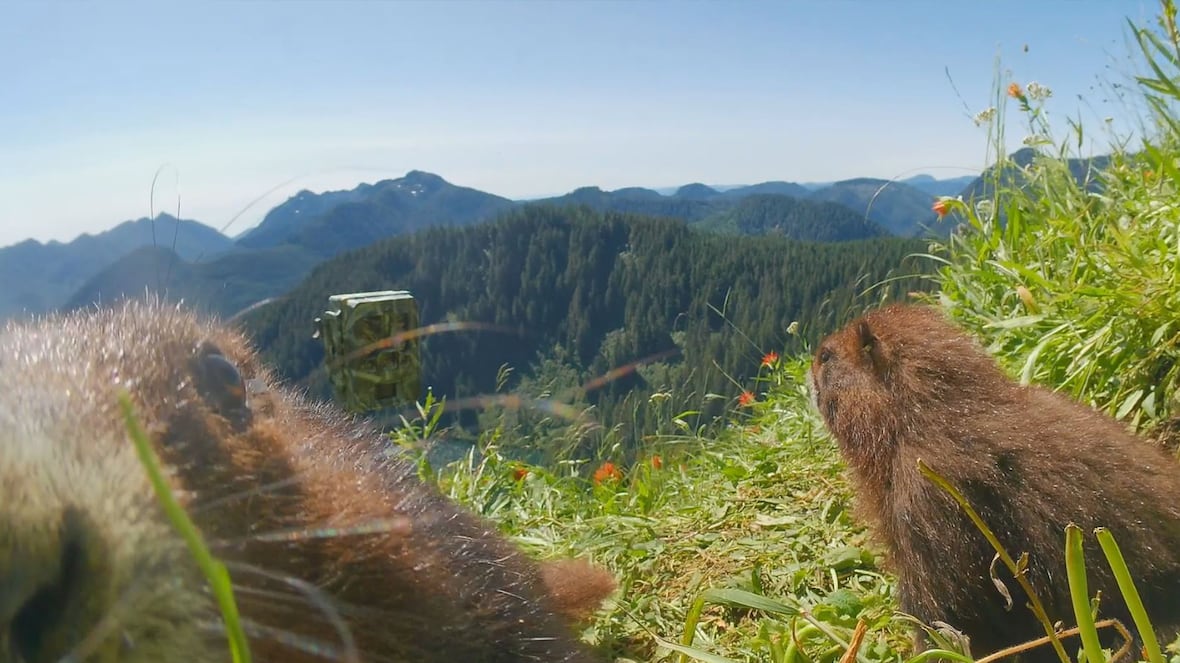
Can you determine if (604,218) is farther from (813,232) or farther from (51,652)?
(51,652)

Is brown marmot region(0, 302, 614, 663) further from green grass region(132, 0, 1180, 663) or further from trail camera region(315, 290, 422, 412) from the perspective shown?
trail camera region(315, 290, 422, 412)

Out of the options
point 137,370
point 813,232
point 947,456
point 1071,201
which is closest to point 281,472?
point 137,370

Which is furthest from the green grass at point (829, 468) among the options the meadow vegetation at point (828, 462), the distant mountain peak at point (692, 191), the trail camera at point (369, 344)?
the distant mountain peak at point (692, 191)

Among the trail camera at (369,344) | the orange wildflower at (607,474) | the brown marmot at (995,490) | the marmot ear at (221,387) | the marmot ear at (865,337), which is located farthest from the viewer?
the orange wildflower at (607,474)

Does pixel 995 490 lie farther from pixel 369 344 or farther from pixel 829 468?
pixel 369 344

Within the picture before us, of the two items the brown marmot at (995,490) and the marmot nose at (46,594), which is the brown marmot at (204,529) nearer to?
the marmot nose at (46,594)

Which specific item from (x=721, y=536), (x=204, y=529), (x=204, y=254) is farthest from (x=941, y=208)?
(x=204, y=529)
